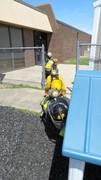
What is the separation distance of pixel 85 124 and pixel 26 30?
13397 mm

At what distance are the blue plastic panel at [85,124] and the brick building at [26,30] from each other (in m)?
9.45

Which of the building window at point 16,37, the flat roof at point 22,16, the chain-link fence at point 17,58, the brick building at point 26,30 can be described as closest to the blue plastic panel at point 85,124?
the chain-link fence at point 17,58

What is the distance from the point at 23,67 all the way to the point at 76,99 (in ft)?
39.4

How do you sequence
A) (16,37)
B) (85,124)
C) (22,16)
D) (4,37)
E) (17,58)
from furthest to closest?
(16,37) < (22,16) < (17,58) < (4,37) < (85,124)

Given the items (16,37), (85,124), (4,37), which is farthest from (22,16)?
(85,124)

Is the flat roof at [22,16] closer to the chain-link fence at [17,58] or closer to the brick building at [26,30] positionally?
the brick building at [26,30]

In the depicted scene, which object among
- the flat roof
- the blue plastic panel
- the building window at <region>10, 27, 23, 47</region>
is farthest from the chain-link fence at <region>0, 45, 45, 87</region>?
the blue plastic panel

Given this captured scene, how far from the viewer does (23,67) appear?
518 inches

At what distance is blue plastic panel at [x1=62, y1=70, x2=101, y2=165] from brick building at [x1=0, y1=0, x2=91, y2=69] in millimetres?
9449

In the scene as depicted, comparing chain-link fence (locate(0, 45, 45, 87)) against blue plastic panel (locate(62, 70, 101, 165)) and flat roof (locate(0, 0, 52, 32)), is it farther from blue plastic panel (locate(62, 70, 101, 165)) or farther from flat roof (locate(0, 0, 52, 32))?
blue plastic panel (locate(62, 70, 101, 165))

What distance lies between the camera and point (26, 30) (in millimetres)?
13422

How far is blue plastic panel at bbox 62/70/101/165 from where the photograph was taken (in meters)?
1.16

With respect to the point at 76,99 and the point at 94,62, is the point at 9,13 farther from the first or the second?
A: the point at 76,99

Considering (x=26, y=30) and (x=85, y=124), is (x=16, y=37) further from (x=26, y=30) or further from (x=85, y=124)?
(x=85, y=124)
